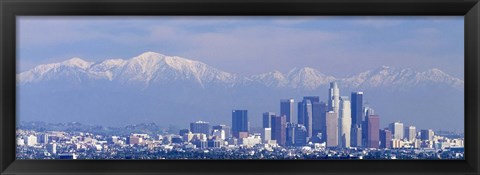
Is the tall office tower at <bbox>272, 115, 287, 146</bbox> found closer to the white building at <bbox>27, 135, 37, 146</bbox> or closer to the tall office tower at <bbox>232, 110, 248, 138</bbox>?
the tall office tower at <bbox>232, 110, 248, 138</bbox>

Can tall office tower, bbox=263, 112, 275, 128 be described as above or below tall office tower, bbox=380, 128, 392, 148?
above

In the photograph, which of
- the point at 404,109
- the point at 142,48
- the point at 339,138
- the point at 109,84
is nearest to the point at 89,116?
the point at 109,84

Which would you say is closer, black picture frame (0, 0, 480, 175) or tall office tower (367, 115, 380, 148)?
black picture frame (0, 0, 480, 175)

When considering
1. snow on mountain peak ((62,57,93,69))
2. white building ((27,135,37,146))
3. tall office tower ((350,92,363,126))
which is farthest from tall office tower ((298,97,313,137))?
white building ((27,135,37,146))

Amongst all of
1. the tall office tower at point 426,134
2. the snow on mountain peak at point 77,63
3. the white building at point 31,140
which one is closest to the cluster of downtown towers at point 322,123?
the tall office tower at point 426,134

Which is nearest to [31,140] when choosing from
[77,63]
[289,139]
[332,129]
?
[77,63]

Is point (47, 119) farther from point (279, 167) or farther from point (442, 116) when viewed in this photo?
point (442, 116)
